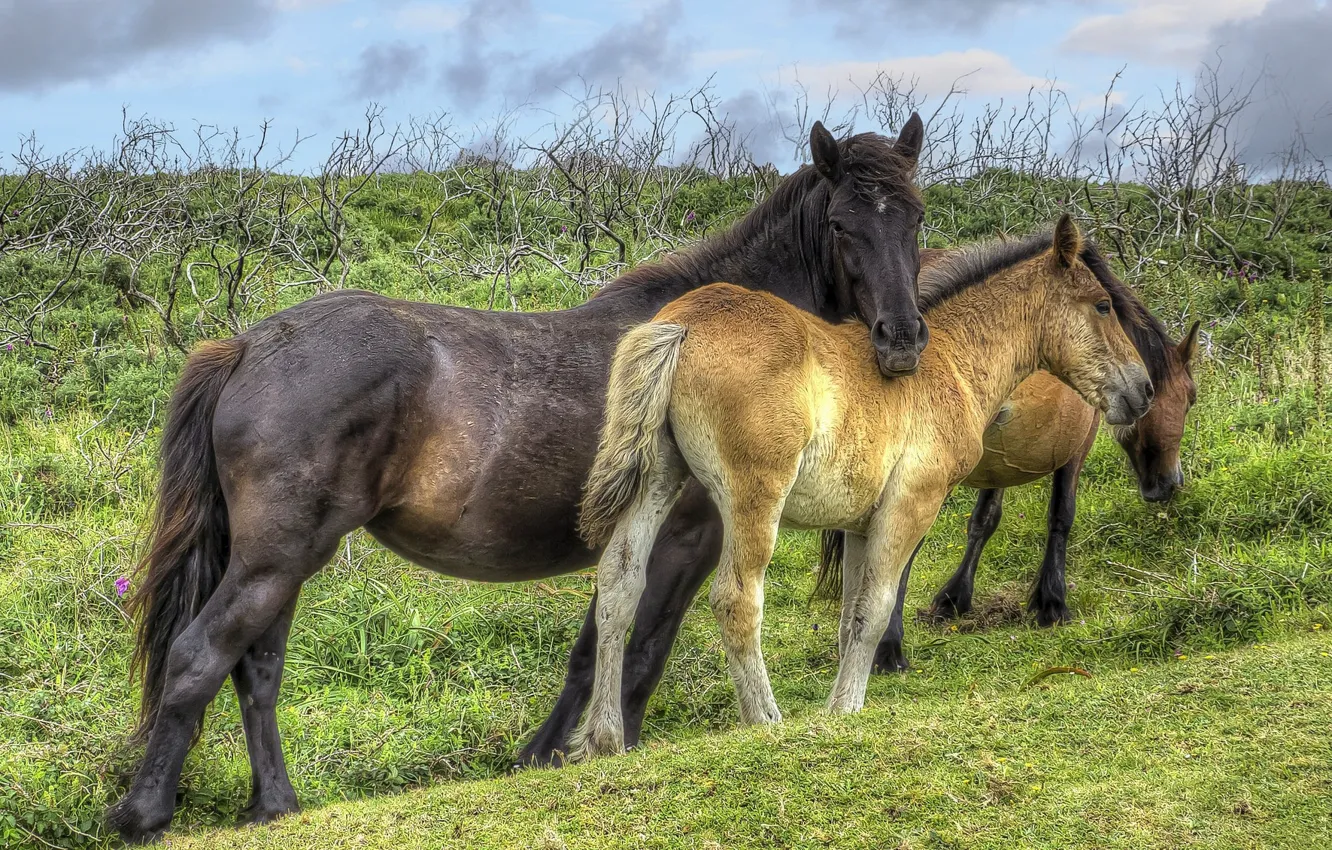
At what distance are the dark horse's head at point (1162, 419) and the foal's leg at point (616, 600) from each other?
12.0 feet

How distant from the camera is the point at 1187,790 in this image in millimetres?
3396

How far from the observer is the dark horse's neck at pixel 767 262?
17.3ft

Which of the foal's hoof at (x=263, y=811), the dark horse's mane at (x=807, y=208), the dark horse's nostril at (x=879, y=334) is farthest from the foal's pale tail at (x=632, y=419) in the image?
the foal's hoof at (x=263, y=811)

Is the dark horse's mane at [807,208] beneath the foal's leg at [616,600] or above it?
above

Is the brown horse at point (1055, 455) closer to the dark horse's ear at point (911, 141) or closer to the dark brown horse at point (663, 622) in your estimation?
the dark brown horse at point (663, 622)

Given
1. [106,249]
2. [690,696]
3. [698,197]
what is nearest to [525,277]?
[698,197]

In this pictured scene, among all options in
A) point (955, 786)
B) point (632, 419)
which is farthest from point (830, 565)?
point (955, 786)

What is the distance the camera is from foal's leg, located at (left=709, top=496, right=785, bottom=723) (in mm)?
4125

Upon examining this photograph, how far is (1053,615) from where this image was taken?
712 cm

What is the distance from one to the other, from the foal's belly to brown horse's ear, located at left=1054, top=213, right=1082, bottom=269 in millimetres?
1518

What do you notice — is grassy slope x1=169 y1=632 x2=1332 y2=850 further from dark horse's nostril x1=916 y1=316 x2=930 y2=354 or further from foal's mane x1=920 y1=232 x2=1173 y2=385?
foal's mane x1=920 y1=232 x2=1173 y2=385

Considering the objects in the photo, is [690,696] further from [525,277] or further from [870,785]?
[525,277]

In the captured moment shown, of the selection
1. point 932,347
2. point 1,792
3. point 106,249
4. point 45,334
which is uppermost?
point 106,249

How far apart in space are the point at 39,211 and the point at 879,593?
52.8 ft
